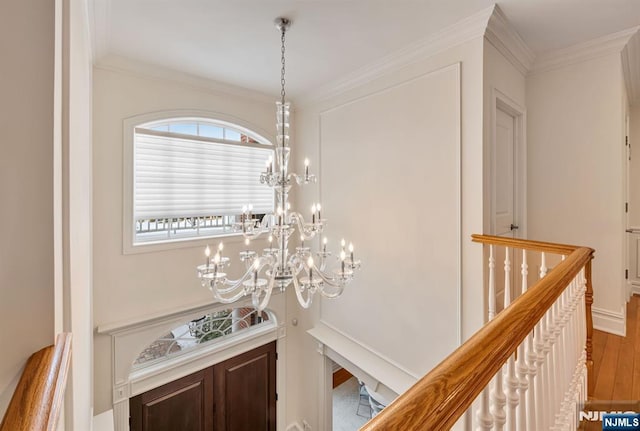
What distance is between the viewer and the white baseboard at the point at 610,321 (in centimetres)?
263

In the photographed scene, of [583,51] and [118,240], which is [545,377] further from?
[118,240]

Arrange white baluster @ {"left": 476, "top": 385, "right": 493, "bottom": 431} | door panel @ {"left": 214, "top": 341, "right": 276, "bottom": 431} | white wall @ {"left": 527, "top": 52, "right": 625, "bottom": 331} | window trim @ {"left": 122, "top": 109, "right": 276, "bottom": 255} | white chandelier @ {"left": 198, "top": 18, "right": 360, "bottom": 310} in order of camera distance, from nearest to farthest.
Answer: white baluster @ {"left": 476, "top": 385, "right": 493, "bottom": 431}
white chandelier @ {"left": 198, "top": 18, "right": 360, "bottom": 310}
white wall @ {"left": 527, "top": 52, "right": 625, "bottom": 331}
window trim @ {"left": 122, "top": 109, "right": 276, "bottom": 255}
door panel @ {"left": 214, "top": 341, "right": 276, "bottom": 431}

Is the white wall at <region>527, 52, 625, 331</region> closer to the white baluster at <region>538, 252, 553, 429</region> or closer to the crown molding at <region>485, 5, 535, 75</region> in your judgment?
the crown molding at <region>485, 5, 535, 75</region>

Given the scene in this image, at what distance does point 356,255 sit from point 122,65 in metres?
3.06

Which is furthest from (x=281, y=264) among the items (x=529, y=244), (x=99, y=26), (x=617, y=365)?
(x=617, y=365)

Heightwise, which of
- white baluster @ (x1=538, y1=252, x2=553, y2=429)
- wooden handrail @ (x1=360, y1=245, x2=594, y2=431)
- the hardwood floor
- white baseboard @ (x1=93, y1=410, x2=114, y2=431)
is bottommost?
white baseboard @ (x1=93, y1=410, x2=114, y2=431)

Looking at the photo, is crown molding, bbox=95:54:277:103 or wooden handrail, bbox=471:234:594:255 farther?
crown molding, bbox=95:54:277:103

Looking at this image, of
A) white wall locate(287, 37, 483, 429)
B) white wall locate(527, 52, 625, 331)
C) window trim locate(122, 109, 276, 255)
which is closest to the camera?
white wall locate(287, 37, 483, 429)

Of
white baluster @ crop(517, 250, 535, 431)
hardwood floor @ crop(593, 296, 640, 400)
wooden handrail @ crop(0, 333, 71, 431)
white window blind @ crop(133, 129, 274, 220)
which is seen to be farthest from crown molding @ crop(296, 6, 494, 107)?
wooden handrail @ crop(0, 333, 71, 431)

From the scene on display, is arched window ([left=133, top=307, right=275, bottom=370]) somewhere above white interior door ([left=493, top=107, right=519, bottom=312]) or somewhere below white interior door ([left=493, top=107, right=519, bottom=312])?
below

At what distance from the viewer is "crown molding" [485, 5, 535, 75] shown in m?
2.18

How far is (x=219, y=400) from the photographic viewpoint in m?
3.59

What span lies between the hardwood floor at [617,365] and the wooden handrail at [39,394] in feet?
9.02

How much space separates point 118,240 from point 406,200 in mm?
2832
